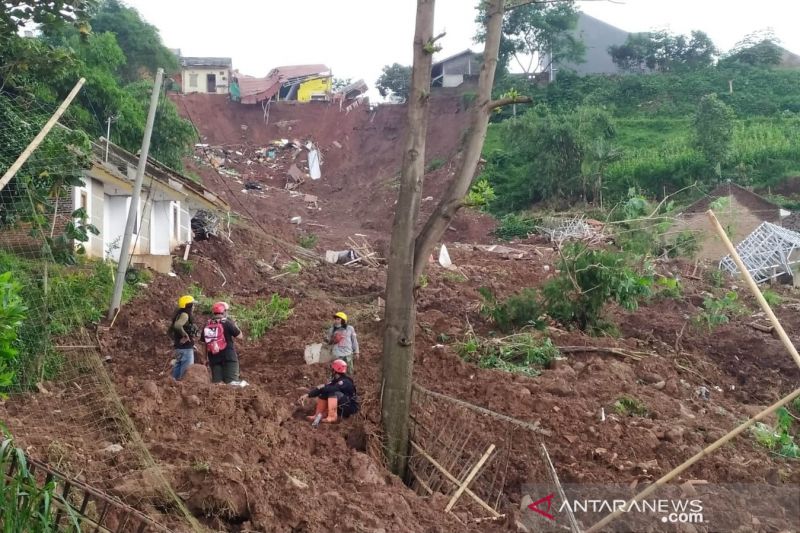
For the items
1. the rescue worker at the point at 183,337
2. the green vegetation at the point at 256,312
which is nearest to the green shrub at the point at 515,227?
the green vegetation at the point at 256,312

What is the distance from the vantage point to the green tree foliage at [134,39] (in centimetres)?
3897

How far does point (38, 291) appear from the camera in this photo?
787cm

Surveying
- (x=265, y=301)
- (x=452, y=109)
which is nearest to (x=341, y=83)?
(x=452, y=109)

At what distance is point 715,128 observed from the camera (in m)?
34.7

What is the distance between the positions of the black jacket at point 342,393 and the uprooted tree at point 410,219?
884 mm

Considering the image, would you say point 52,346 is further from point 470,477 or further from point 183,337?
point 470,477

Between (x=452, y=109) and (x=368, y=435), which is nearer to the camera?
(x=368, y=435)

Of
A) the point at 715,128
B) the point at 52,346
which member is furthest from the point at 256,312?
the point at 715,128

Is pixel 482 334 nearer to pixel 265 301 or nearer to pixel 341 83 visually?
pixel 265 301

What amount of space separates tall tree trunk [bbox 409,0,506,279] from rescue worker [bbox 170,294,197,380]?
3.67 meters

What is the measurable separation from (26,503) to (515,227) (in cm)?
2885

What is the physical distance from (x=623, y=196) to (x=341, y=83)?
28063 mm

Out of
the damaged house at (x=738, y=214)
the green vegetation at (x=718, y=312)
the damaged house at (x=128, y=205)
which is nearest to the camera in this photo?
the green vegetation at (x=718, y=312)

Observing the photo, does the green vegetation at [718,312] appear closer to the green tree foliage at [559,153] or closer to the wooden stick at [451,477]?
the wooden stick at [451,477]
